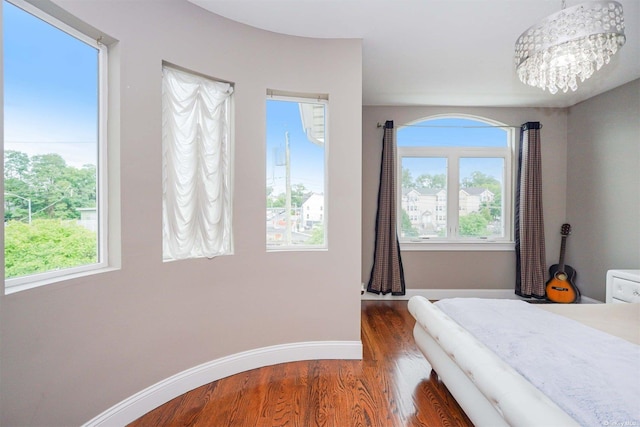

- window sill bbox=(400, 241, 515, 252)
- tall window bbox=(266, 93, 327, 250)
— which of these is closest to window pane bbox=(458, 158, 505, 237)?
window sill bbox=(400, 241, 515, 252)

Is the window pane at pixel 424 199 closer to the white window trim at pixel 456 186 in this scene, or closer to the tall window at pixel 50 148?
the white window trim at pixel 456 186

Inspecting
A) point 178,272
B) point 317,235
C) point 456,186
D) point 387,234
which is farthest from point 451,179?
point 178,272

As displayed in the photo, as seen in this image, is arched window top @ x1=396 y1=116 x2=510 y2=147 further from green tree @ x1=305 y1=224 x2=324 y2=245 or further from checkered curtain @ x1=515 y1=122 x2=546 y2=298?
green tree @ x1=305 y1=224 x2=324 y2=245

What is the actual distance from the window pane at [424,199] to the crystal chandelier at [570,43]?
2.56m

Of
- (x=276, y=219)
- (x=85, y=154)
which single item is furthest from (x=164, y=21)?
(x=276, y=219)

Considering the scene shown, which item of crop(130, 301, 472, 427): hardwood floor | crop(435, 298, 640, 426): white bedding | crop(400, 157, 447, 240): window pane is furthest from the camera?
crop(400, 157, 447, 240): window pane

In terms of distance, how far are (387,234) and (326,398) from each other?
8.04 ft

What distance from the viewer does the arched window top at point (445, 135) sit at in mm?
4477

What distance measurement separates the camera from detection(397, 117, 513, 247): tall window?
14.7ft

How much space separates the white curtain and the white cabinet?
11.4 feet

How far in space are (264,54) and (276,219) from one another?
51.0 inches

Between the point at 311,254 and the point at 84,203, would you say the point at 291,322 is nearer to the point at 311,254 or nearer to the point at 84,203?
the point at 311,254

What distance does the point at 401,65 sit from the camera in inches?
125

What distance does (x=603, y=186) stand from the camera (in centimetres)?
383
